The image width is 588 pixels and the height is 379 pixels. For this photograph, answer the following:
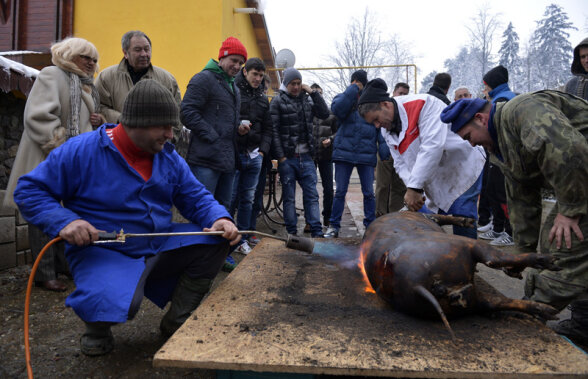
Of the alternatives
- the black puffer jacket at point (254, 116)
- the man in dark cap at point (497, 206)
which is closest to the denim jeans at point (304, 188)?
the black puffer jacket at point (254, 116)

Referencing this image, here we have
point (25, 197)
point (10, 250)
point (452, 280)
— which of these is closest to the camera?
point (452, 280)

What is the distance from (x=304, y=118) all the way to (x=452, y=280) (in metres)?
3.72

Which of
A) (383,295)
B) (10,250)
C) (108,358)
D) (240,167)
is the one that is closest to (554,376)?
(383,295)

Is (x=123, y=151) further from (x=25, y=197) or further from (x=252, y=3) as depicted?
(x=252, y=3)

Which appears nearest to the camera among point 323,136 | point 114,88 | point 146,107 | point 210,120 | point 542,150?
point 542,150

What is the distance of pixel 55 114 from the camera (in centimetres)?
339

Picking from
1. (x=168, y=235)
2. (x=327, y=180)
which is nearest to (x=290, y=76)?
(x=327, y=180)

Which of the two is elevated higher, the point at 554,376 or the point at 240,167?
the point at 240,167

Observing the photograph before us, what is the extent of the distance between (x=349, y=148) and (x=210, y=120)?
6.67ft

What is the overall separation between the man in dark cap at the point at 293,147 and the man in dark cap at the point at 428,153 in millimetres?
1560

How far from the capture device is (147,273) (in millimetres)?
2357

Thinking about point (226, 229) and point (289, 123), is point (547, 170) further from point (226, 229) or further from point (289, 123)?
point (289, 123)

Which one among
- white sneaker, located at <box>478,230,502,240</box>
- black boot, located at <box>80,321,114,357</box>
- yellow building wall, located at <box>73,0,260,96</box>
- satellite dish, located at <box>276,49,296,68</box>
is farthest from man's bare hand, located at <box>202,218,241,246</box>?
satellite dish, located at <box>276,49,296,68</box>

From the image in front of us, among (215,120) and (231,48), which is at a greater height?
(231,48)
